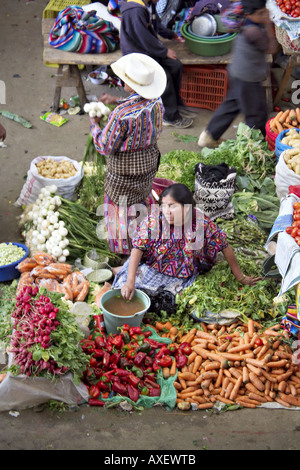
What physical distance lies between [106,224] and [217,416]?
1942 mm

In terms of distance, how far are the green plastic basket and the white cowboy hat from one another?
384 centimetres

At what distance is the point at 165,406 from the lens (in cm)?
374

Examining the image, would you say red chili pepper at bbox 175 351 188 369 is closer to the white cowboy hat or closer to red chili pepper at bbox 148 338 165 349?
red chili pepper at bbox 148 338 165 349

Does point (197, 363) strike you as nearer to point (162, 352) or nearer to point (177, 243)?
point (162, 352)

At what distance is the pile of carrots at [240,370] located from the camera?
149 inches

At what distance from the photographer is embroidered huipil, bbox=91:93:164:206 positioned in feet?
14.1

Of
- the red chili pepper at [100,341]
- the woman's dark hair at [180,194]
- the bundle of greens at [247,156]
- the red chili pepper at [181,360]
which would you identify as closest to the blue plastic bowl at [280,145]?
the bundle of greens at [247,156]

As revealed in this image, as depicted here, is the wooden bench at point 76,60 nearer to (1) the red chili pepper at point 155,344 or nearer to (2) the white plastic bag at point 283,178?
(2) the white plastic bag at point 283,178

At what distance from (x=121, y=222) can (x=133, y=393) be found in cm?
163

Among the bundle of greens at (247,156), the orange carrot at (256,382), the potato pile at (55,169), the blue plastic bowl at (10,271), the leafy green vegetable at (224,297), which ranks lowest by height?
the blue plastic bowl at (10,271)

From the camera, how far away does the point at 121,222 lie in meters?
4.86

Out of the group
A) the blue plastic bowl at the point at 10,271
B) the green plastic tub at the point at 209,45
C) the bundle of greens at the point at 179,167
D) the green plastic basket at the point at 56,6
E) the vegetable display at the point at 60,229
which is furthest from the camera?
the green plastic basket at the point at 56,6

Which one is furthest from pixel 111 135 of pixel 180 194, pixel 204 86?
pixel 204 86

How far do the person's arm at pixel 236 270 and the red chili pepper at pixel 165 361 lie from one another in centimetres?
86
